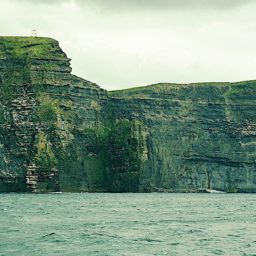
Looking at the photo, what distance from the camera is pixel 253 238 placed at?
69500mm

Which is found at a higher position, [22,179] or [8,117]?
[8,117]

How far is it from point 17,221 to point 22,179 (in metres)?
112

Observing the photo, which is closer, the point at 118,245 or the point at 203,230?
the point at 118,245

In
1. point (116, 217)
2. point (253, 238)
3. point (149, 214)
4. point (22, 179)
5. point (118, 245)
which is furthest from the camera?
point (22, 179)

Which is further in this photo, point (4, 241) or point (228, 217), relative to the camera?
point (228, 217)

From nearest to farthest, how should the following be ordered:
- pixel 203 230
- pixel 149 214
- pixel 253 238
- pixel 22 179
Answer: pixel 253 238 → pixel 203 230 → pixel 149 214 → pixel 22 179

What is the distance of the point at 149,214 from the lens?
101562 mm

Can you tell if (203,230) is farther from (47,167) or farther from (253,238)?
(47,167)

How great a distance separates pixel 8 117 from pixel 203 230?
421 feet

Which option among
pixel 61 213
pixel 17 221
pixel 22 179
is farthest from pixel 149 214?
pixel 22 179

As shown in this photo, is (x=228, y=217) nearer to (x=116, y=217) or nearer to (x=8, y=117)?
A: (x=116, y=217)

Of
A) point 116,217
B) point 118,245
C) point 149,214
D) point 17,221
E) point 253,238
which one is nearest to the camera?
point 118,245

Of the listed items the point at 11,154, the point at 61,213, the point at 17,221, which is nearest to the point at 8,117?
the point at 11,154

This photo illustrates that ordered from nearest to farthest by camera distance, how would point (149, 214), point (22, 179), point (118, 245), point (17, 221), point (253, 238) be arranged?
point (118, 245) → point (253, 238) → point (17, 221) → point (149, 214) → point (22, 179)
